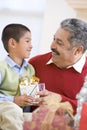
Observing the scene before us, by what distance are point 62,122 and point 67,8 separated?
4.03 ft

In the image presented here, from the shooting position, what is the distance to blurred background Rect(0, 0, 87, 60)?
245 cm

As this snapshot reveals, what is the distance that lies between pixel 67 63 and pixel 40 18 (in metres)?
0.89

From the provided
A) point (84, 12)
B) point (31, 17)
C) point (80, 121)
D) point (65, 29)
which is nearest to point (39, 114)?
point (80, 121)

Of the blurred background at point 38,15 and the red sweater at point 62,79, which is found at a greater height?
the blurred background at point 38,15

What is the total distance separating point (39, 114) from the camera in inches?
57.4

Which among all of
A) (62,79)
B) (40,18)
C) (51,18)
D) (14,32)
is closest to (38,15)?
(40,18)

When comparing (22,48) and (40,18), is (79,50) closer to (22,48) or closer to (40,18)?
(22,48)

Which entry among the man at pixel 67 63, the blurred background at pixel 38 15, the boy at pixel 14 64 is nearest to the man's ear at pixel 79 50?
the man at pixel 67 63

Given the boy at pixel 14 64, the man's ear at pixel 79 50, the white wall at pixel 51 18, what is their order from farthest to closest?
the white wall at pixel 51 18, the man's ear at pixel 79 50, the boy at pixel 14 64

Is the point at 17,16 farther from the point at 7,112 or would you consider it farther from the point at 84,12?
the point at 7,112

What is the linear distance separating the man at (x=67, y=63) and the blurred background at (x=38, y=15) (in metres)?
0.67

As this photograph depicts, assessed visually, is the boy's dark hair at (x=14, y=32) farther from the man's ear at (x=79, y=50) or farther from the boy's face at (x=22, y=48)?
the man's ear at (x=79, y=50)

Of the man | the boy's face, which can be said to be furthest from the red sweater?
the boy's face

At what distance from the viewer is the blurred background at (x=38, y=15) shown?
8.02 feet
